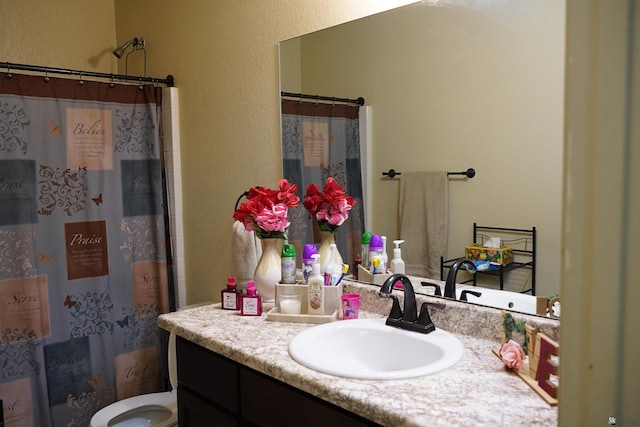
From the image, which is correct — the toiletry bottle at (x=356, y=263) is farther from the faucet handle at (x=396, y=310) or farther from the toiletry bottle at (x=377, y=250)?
the faucet handle at (x=396, y=310)

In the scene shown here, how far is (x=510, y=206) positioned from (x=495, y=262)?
0.17 meters

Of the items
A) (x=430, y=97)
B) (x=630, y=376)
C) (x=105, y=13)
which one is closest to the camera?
(x=630, y=376)

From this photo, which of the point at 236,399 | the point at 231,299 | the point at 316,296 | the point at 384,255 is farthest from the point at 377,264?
the point at 236,399

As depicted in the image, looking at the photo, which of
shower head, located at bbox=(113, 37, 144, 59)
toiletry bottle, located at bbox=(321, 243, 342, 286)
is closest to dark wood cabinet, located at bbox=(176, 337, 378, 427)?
toiletry bottle, located at bbox=(321, 243, 342, 286)

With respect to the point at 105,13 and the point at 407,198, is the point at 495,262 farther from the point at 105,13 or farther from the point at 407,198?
the point at 105,13

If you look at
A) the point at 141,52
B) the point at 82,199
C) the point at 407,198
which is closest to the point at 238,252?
the point at 407,198

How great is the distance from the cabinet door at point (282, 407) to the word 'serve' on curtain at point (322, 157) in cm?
64

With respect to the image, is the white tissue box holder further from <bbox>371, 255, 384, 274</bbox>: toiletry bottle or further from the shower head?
the shower head

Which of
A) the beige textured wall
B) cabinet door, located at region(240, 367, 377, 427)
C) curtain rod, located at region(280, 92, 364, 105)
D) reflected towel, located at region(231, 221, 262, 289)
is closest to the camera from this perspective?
cabinet door, located at region(240, 367, 377, 427)

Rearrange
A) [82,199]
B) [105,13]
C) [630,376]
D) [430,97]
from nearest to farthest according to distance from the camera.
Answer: [630,376] < [430,97] < [82,199] < [105,13]

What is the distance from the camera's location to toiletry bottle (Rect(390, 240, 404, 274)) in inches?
67.2

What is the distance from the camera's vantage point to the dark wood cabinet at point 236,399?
3.88 feet

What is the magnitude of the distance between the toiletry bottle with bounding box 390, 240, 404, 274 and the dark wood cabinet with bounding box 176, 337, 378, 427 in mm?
606

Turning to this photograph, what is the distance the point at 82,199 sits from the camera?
2311 mm
